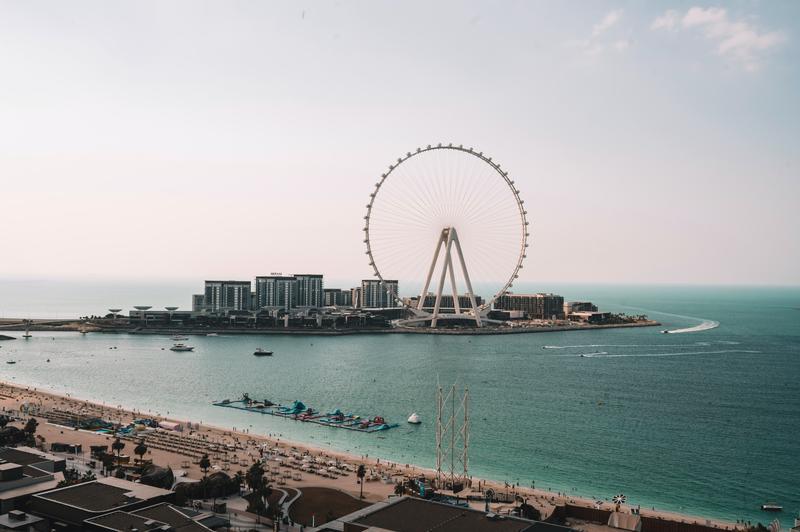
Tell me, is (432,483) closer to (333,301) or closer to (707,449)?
(707,449)

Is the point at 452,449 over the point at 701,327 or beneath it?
beneath

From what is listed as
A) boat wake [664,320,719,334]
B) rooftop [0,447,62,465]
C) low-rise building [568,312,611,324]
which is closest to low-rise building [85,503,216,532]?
rooftop [0,447,62,465]

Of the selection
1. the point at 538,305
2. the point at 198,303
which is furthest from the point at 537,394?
the point at 198,303

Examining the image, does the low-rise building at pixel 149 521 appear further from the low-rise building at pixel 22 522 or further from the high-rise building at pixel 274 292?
the high-rise building at pixel 274 292

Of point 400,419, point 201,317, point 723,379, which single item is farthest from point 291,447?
point 201,317

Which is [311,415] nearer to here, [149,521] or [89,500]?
[89,500]

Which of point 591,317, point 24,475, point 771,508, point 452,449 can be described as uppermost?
point 591,317
